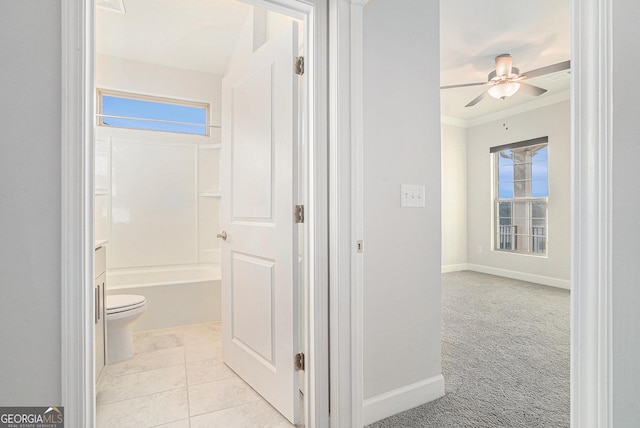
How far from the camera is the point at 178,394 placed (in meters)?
2.01

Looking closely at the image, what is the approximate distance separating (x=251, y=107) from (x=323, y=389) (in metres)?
1.65

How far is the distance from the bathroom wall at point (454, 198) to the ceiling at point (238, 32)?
197 centimetres

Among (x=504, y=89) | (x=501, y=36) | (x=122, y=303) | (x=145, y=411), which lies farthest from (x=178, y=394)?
(x=501, y=36)

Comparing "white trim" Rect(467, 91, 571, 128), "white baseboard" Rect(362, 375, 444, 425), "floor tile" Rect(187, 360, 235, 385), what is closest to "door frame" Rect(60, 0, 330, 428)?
"floor tile" Rect(187, 360, 235, 385)

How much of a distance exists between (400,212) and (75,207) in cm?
145

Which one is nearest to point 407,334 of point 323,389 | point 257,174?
point 323,389

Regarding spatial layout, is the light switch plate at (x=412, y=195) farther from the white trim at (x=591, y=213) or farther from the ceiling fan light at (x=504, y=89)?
the ceiling fan light at (x=504, y=89)

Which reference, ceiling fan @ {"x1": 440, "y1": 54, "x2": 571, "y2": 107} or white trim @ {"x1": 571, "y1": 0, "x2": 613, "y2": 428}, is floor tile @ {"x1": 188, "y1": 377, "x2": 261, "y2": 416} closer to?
white trim @ {"x1": 571, "y1": 0, "x2": 613, "y2": 428}

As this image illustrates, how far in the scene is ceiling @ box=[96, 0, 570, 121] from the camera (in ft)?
9.14

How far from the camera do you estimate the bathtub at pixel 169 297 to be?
3110 mm

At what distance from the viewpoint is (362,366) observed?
1606 mm

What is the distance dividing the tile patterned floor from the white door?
0.10 meters

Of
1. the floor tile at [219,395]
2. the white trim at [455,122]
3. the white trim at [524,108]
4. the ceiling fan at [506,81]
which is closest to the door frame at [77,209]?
the floor tile at [219,395]

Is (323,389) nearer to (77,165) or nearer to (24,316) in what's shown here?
(24,316)
